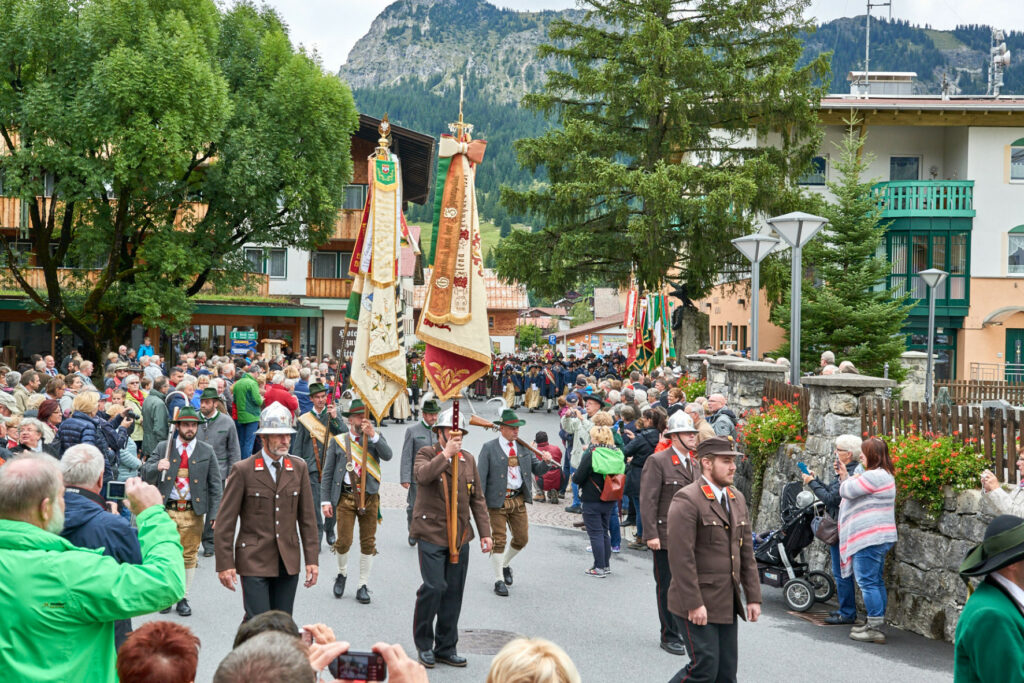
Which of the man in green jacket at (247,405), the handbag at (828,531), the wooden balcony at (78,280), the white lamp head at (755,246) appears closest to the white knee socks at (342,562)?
the handbag at (828,531)

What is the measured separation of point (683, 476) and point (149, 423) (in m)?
7.63

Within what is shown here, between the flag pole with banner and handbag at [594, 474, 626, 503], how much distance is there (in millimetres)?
2559

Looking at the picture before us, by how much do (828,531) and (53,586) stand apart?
7578 mm

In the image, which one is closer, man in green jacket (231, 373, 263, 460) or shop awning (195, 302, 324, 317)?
man in green jacket (231, 373, 263, 460)

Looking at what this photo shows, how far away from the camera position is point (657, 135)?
105 ft

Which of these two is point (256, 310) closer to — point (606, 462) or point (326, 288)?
point (326, 288)

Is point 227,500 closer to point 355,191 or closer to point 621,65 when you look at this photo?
point 621,65

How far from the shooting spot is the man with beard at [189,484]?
954 cm

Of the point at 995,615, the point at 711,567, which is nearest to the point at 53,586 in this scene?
the point at 995,615

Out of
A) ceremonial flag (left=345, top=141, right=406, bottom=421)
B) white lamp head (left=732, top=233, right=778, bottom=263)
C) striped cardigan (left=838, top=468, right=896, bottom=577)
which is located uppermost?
white lamp head (left=732, top=233, right=778, bottom=263)

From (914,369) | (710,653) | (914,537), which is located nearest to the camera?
(710,653)

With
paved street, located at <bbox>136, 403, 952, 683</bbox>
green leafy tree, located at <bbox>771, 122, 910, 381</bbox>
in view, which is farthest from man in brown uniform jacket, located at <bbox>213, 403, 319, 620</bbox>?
green leafy tree, located at <bbox>771, 122, 910, 381</bbox>

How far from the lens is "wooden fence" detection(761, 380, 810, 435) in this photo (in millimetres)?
12359

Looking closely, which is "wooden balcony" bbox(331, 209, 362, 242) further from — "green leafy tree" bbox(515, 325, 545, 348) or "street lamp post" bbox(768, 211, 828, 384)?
"green leafy tree" bbox(515, 325, 545, 348)
